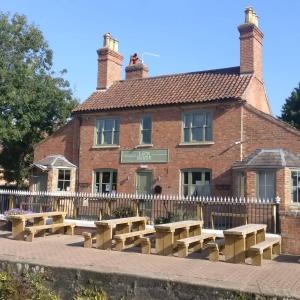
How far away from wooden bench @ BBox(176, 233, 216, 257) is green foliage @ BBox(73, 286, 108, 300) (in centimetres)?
282

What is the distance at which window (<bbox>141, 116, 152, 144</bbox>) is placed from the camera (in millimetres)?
21250

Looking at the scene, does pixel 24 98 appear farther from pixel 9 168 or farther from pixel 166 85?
pixel 166 85

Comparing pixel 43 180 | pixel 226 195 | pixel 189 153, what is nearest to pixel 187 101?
pixel 189 153

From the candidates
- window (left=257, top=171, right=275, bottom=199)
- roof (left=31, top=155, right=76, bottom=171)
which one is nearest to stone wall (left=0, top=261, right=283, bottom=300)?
window (left=257, top=171, right=275, bottom=199)

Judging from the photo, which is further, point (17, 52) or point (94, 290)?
point (17, 52)

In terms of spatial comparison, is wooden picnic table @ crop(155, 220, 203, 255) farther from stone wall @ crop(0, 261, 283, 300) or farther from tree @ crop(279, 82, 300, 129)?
tree @ crop(279, 82, 300, 129)

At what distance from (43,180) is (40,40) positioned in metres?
9.14

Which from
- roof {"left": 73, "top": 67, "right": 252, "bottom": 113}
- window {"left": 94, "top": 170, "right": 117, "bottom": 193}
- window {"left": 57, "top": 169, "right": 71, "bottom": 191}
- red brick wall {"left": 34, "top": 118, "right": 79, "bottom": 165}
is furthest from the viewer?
red brick wall {"left": 34, "top": 118, "right": 79, "bottom": 165}

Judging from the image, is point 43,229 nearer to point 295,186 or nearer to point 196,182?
point 196,182

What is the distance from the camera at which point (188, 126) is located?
66.4ft

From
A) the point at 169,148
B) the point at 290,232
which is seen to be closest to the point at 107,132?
the point at 169,148

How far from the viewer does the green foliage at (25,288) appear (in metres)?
8.37

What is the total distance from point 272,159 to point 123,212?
6.31m

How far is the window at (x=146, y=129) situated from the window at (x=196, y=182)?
8.61ft
